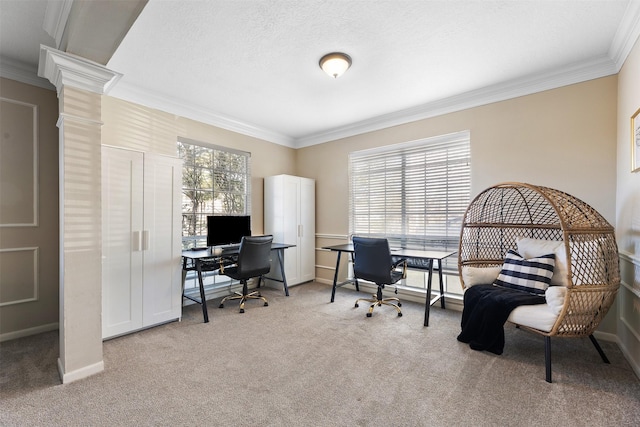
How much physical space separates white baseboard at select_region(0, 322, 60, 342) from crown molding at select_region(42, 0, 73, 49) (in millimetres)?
2706

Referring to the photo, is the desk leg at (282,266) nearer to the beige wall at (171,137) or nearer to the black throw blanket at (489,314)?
the beige wall at (171,137)

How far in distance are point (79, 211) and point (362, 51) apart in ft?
8.56

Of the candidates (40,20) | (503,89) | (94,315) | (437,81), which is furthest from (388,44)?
(94,315)

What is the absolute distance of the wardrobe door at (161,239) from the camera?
9.86ft

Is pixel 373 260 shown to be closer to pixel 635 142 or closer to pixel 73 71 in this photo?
pixel 635 142

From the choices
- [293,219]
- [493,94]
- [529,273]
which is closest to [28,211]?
[293,219]

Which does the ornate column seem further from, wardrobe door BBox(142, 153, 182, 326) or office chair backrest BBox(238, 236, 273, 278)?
office chair backrest BBox(238, 236, 273, 278)

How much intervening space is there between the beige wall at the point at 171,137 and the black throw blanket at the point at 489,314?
328 cm

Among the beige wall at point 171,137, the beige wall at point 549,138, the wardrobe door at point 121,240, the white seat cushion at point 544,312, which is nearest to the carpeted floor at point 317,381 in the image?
the wardrobe door at point 121,240

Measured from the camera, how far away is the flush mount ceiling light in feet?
8.57

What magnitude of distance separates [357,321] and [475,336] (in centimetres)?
119

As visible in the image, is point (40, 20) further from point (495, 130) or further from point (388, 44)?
point (495, 130)

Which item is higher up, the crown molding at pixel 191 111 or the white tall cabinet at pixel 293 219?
the crown molding at pixel 191 111

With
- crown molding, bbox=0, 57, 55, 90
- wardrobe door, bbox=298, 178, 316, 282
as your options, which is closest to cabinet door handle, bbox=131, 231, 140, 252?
crown molding, bbox=0, 57, 55, 90
